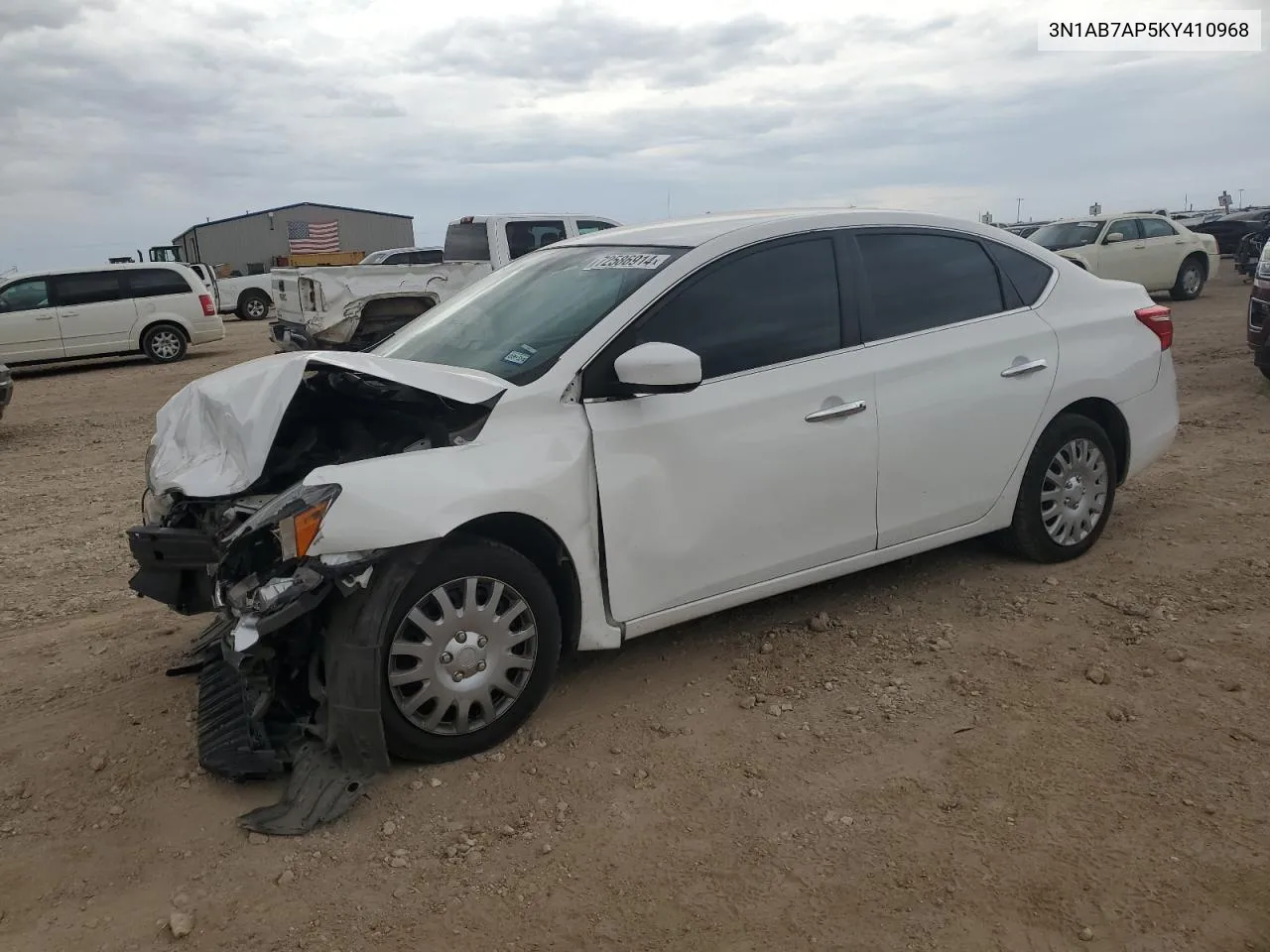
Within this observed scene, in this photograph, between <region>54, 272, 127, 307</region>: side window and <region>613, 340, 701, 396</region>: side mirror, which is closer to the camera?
<region>613, 340, 701, 396</region>: side mirror

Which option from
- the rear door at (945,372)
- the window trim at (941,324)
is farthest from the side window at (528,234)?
the rear door at (945,372)

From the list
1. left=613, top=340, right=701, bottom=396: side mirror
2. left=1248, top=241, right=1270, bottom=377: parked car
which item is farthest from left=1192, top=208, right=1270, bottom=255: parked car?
left=613, top=340, right=701, bottom=396: side mirror

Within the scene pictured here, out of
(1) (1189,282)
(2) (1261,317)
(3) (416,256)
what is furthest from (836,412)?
(3) (416,256)

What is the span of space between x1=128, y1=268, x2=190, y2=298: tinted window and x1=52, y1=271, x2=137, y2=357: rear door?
0.19m

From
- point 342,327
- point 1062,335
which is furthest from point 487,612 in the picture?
point 342,327

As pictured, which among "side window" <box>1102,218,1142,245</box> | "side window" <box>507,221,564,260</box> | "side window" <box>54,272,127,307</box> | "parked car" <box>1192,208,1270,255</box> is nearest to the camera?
"side window" <box>507,221,564,260</box>

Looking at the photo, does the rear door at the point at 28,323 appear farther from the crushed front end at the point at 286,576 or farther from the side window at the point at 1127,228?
the side window at the point at 1127,228

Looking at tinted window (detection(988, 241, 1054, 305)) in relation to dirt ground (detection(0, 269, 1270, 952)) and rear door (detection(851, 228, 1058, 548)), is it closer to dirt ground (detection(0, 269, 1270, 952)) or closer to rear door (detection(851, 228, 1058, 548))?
rear door (detection(851, 228, 1058, 548))

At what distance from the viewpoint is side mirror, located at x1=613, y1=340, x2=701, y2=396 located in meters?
3.50

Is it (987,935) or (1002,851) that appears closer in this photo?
(987,935)

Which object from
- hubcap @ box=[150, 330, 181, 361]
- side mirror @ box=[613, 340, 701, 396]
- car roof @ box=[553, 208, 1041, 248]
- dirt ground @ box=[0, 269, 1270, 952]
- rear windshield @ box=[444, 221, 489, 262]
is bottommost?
dirt ground @ box=[0, 269, 1270, 952]

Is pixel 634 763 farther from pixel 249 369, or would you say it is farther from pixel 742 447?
pixel 249 369

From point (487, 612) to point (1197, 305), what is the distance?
17327 millimetres

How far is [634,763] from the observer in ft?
11.4
